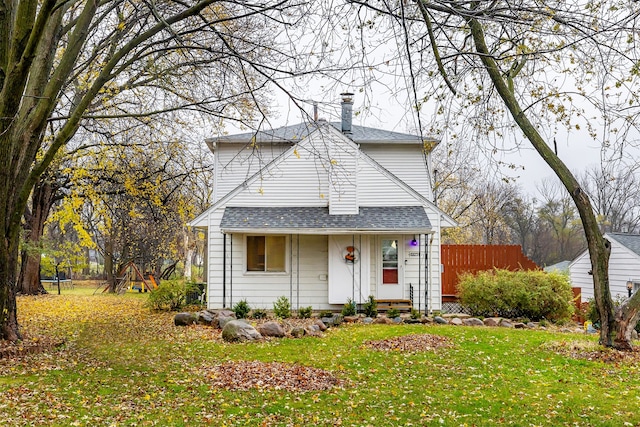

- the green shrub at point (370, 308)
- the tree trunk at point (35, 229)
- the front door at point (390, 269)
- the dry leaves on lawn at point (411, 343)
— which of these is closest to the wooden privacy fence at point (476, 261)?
the front door at point (390, 269)

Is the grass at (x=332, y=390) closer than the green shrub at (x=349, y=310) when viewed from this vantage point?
Yes

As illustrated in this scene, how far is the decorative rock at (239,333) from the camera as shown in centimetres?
1108

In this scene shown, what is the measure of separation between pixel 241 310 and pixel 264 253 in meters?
1.90

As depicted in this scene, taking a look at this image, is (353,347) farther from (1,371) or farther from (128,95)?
(128,95)

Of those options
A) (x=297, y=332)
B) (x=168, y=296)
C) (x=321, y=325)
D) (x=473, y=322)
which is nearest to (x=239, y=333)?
(x=297, y=332)

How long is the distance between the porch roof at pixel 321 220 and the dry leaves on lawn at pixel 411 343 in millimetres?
4228

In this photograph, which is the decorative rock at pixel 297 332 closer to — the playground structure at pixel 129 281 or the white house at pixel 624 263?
the white house at pixel 624 263

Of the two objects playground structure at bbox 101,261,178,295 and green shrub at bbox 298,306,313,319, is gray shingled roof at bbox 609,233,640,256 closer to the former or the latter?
green shrub at bbox 298,306,313,319

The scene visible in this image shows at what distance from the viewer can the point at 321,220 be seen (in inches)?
608

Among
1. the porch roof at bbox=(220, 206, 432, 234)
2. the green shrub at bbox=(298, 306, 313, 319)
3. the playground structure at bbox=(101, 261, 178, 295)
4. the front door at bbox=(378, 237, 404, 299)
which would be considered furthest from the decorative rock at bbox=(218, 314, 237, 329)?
the playground structure at bbox=(101, 261, 178, 295)

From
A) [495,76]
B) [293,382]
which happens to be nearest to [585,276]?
[495,76]

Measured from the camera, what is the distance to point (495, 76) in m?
8.70

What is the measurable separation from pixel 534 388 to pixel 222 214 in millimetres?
10604

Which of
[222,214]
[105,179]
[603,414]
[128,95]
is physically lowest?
[603,414]
